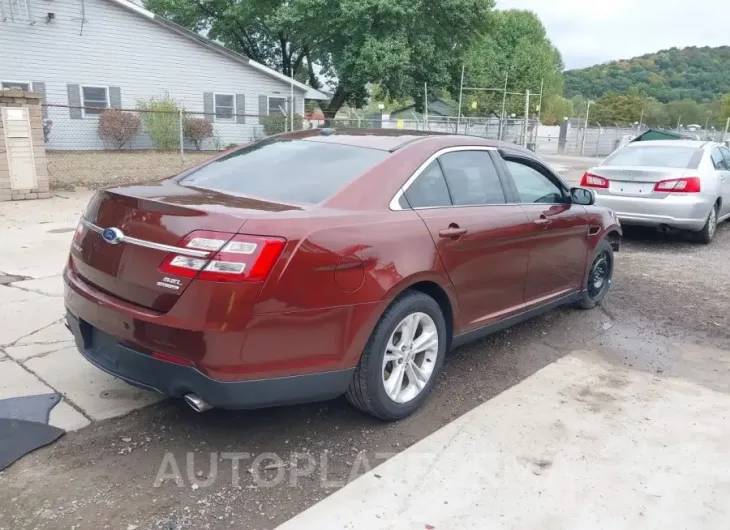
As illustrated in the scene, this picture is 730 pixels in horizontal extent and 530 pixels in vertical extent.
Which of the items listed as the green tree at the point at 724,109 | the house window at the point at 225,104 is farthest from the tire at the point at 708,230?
the green tree at the point at 724,109

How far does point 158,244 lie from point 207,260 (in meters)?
0.29

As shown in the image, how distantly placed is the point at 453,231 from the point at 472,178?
0.60 m

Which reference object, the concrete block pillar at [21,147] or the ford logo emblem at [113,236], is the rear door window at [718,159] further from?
the concrete block pillar at [21,147]

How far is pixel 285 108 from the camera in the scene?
944 inches

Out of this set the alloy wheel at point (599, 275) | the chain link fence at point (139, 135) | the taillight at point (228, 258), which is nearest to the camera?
the taillight at point (228, 258)

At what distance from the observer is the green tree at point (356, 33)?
2459 cm

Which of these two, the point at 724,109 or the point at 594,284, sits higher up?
the point at 724,109

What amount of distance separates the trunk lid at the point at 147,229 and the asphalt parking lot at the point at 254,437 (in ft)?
2.65

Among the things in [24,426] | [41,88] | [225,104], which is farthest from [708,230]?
[41,88]

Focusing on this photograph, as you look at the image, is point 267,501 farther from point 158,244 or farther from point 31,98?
point 31,98

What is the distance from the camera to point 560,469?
3.10 m

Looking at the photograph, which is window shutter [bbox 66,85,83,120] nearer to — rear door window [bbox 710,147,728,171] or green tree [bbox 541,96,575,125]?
rear door window [bbox 710,147,728,171]

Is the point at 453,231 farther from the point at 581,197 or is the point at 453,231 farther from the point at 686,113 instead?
the point at 686,113


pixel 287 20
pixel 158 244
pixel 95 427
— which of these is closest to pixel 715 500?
pixel 158 244
